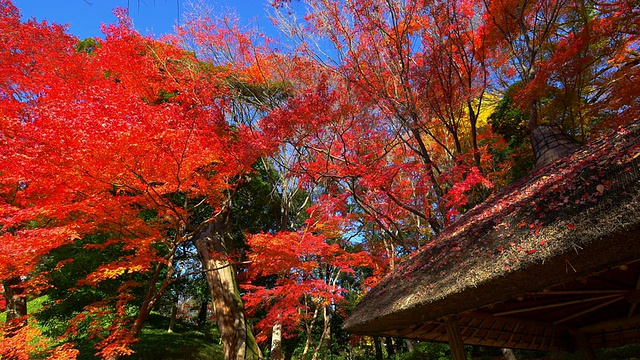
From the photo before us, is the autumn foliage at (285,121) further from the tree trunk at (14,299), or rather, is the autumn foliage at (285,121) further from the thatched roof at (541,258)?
the thatched roof at (541,258)

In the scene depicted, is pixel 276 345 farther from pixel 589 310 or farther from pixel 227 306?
pixel 589 310

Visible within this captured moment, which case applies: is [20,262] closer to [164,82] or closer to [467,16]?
[164,82]

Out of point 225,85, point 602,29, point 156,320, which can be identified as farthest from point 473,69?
point 156,320

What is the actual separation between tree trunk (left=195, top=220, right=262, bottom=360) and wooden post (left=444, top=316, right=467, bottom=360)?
573 cm

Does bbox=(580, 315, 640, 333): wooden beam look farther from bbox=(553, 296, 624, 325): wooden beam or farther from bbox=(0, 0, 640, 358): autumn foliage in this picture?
bbox=(0, 0, 640, 358): autumn foliage

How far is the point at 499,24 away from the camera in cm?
760

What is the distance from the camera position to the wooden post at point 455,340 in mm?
3682

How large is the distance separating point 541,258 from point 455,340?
6.10 ft

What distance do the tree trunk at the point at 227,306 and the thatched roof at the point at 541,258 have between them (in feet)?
16.7

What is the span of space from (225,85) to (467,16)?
25.2 ft

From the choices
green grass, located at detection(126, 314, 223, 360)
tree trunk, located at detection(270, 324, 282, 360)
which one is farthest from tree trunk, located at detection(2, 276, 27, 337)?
tree trunk, located at detection(270, 324, 282, 360)

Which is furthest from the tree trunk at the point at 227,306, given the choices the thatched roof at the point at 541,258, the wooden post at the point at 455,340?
the wooden post at the point at 455,340

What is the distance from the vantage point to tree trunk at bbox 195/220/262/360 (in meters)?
8.41

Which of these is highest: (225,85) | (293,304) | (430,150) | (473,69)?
(225,85)
